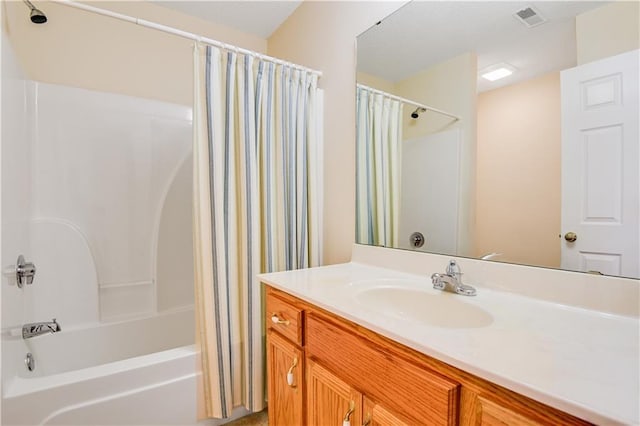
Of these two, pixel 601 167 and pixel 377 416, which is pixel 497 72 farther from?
pixel 377 416

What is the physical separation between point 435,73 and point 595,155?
672mm

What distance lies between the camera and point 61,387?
1.17 m

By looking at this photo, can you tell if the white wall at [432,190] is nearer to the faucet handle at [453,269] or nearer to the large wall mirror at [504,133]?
the large wall mirror at [504,133]

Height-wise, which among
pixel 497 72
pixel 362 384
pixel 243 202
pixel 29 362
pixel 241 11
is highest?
pixel 241 11

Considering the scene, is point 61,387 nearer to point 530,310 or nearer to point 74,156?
point 74,156

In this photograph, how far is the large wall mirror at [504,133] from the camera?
827 mm

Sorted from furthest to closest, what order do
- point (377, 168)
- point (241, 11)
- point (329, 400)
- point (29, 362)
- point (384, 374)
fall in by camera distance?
1. point (241, 11)
2. point (377, 168)
3. point (29, 362)
4. point (329, 400)
5. point (384, 374)

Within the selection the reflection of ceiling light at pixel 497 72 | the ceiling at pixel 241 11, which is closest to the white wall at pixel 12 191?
the ceiling at pixel 241 11

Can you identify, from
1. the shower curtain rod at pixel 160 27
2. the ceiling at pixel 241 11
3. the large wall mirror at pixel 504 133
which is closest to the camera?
the large wall mirror at pixel 504 133

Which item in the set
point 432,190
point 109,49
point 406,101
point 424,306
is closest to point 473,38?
point 406,101

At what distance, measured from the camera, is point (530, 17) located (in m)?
1.00

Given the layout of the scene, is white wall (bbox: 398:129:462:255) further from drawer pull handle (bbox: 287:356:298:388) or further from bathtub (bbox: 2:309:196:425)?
bathtub (bbox: 2:309:196:425)

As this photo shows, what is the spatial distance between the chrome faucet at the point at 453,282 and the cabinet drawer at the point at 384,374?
397 millimetres

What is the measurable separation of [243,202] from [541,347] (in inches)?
49.8
